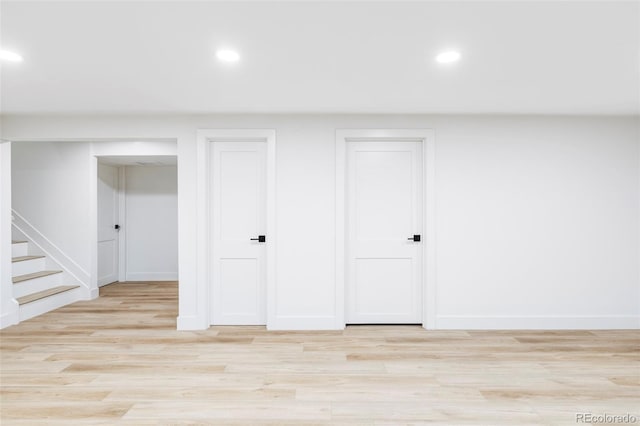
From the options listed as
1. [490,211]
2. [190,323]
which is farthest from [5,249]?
[490,211]

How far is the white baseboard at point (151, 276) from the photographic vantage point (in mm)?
7207

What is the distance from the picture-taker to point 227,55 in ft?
8.31

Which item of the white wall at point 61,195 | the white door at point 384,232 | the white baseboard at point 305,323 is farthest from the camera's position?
the white wall at point 61,195

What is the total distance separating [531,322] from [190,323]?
3538mm

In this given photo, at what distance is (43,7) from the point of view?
195 cm

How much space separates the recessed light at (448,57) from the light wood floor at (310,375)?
7.24 feet

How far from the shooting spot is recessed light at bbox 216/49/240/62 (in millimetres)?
2473

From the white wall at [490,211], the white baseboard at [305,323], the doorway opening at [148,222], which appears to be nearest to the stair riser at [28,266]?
the doorway opening at [148,222]

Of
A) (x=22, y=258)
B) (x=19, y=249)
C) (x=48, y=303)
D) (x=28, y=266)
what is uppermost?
(x=19, y=249)

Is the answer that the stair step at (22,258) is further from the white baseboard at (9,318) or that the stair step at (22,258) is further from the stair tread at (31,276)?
the white baseboard at (9,318)

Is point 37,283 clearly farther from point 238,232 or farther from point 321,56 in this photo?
point 321,56

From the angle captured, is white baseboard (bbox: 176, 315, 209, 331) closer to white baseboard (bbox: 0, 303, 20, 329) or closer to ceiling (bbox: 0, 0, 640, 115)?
white baseboard (bbox: 0, 303, 20, 329)

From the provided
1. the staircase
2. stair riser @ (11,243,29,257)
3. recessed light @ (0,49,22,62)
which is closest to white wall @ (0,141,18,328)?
the staircase

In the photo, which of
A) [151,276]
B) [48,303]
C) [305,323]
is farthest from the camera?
[151,276]
